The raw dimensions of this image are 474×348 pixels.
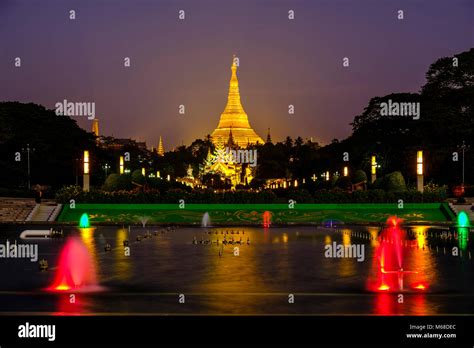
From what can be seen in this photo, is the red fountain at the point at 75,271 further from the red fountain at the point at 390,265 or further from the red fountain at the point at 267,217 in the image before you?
the red fountain at the point at 267,217

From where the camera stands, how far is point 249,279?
66.7 ft

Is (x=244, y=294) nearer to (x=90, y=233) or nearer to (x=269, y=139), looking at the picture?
(x=90, y=233)

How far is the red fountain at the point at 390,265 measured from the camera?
1903 cm

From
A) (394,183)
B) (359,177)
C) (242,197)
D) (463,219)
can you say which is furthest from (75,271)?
(359,177)

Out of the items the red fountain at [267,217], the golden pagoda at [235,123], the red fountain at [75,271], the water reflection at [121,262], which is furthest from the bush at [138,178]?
the golden pagoda at [235,123]

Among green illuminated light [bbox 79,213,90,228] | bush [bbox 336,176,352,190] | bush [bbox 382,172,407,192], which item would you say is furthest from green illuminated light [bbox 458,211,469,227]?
green illuminated light [bbox 79,213,90,228]

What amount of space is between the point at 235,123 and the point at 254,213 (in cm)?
11138

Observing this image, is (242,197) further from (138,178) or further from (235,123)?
(235,123)

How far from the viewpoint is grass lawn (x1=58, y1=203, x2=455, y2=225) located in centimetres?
4488

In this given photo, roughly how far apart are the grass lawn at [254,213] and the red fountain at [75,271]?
15.2m

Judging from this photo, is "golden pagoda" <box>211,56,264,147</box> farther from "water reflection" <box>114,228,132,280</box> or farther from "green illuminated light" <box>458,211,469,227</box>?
"water reflection" <box>114,228,132,280</box>

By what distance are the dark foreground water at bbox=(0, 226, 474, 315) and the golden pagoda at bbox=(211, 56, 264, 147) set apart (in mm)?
119939

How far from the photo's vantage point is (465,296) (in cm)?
1756
